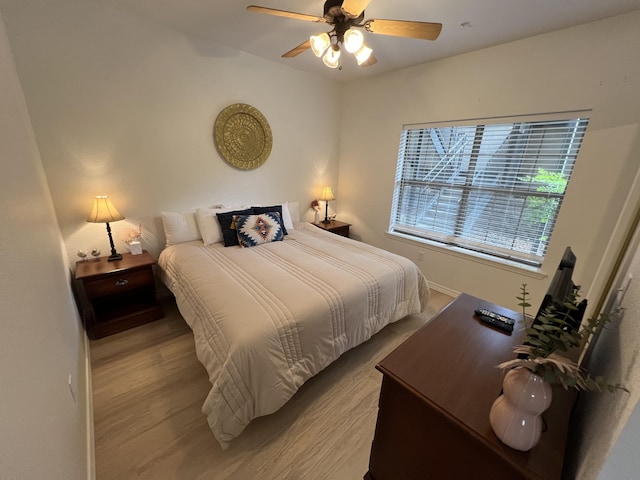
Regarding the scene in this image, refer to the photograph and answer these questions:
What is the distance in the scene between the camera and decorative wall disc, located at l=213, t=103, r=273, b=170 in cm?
273

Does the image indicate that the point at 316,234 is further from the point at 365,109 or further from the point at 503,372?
the point at 503,372

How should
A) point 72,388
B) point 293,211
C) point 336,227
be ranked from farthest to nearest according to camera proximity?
1. point 336,227
2. point 293,211
3. point 72,388

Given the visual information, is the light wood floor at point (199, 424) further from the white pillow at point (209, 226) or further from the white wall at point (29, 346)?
the white pillow at point (209, 226)

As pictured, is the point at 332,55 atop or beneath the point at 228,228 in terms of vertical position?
atop

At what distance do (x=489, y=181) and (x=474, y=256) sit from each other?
0.80 metres

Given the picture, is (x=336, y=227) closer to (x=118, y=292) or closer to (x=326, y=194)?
(x=326, y=194)

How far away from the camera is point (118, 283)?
6.86 feet

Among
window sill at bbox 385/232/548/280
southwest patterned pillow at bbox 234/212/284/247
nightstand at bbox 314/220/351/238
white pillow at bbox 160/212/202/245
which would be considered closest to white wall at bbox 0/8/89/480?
white pillow at bbox 160/212/202/245

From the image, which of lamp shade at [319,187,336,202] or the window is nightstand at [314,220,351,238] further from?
the window

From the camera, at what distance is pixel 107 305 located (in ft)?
7.57

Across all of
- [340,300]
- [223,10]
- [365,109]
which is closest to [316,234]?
[340,300]

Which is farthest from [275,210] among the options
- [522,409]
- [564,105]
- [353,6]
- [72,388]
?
[564,105]

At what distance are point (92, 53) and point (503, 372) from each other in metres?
3.35

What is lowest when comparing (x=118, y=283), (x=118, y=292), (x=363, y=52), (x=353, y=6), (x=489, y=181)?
(x=118, y=292)
